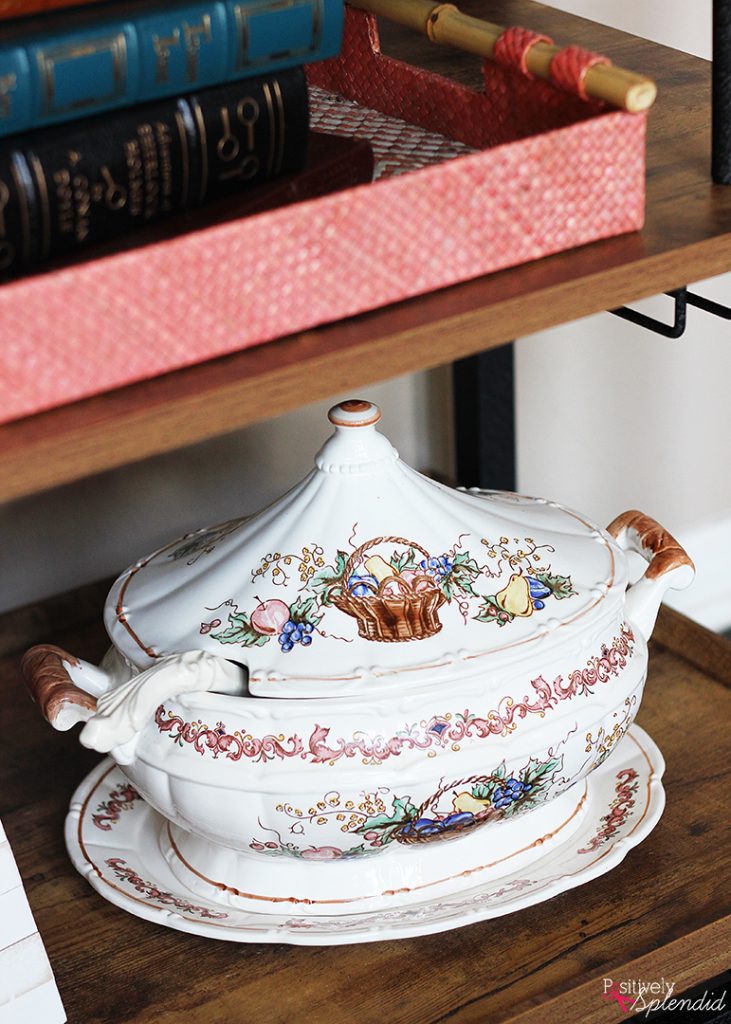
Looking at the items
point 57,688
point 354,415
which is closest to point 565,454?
point 354,415

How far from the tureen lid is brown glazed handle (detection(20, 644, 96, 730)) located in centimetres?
4

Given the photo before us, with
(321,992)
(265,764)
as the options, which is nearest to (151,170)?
(265,764)

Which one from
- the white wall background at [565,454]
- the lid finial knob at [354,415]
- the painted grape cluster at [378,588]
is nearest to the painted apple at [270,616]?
the painted grape cluster at [378,588]

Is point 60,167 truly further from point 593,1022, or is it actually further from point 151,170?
point 593,1022

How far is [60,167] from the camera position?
0.54 metres

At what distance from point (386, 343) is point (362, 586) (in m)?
0.21

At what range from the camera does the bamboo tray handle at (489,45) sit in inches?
22.7

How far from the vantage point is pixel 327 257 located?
0.54 meters

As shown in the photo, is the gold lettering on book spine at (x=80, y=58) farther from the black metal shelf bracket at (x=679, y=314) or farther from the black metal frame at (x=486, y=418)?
the black metal frame at (x=486, y=418)

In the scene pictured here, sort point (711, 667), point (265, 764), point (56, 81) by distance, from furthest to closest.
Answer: point (711, 667), point (265, 764), point (56, 81)

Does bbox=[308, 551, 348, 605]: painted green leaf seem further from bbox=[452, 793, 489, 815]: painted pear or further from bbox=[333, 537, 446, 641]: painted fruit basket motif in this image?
bbox=[452, 793, 489, 815]: painted pear

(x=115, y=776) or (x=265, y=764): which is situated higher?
(x=265, y=764)

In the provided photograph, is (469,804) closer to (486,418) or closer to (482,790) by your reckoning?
(482,790)

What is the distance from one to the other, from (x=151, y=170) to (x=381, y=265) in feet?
0.35
